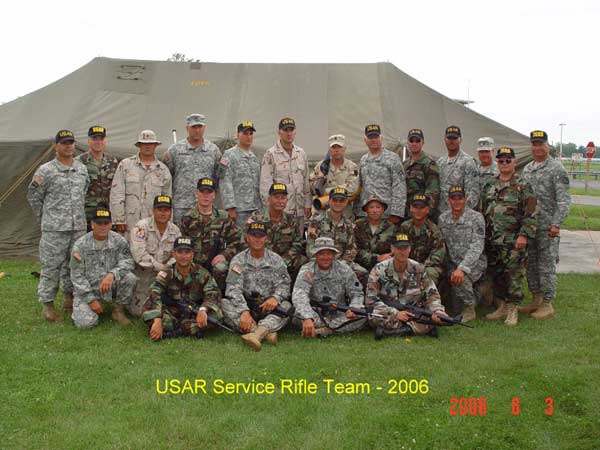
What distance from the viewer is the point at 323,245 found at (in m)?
5.42

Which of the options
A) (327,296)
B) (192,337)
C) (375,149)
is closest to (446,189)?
(375,149)

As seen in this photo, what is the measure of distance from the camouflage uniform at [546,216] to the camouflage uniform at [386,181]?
Result: 1.35 metres

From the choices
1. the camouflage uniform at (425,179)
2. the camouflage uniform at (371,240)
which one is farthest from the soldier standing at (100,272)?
the camouflage uniform at (425,179)

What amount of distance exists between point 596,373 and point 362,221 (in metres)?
2.59

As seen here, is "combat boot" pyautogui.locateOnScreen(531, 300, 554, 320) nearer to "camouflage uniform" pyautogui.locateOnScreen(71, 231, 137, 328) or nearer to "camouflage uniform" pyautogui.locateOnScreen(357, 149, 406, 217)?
"camouflage uniform" pyautogui.locateOnScreen(357, 149, 406, 217)

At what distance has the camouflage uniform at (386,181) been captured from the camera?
6.25m

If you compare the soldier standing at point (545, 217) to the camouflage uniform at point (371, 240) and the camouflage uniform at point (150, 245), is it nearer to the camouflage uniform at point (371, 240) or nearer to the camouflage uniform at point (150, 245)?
the camouflage uniform at point (371, 240)

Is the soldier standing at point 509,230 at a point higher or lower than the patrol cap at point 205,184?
lower

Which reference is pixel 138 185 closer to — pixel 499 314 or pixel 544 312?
pixel 499 314

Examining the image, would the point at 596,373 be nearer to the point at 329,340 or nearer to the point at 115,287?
the point at 329,340

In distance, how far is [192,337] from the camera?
5.21 meters

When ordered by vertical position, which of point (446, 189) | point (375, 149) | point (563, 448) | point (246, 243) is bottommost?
point (563, 448)

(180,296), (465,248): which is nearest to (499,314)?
(465,248)

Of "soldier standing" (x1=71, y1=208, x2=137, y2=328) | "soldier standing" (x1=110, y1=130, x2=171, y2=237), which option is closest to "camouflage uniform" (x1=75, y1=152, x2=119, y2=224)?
"soldier standing" (x1=110, y1=130, x2=171, y2=237)
